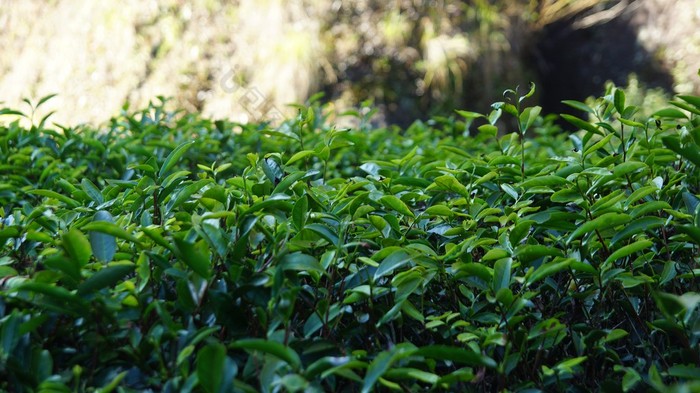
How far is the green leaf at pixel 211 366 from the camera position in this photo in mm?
999

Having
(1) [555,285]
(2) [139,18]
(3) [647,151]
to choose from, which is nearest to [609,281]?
(1) [555,285]

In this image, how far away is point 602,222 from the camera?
125 cm

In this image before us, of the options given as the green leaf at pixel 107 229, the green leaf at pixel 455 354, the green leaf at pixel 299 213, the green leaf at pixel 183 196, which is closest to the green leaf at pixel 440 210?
the green leaf at pixel 299 213

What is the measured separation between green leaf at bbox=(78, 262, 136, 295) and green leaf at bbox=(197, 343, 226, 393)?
0.24 metres

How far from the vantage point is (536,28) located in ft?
30.7

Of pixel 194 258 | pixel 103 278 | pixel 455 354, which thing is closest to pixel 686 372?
pixel 455 354

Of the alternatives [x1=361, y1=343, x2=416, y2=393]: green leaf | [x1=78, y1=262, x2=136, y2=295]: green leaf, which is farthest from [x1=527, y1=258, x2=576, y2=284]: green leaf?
[x1=78, y1=262, x2=136, y2=295]: green leaf

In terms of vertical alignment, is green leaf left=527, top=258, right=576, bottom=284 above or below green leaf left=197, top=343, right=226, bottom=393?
below

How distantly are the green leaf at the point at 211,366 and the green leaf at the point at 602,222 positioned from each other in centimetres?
72

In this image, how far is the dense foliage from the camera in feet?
3.60

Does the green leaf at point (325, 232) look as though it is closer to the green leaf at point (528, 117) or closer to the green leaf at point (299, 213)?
the green leaf at point (299, 213)

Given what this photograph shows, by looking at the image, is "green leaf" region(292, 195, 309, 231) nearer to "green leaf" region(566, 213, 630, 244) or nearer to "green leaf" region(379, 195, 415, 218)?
"green leaf" region(379, 195, 415, 218)

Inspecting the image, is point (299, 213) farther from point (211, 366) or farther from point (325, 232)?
point (211, 366)

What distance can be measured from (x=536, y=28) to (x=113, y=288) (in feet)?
29.8
